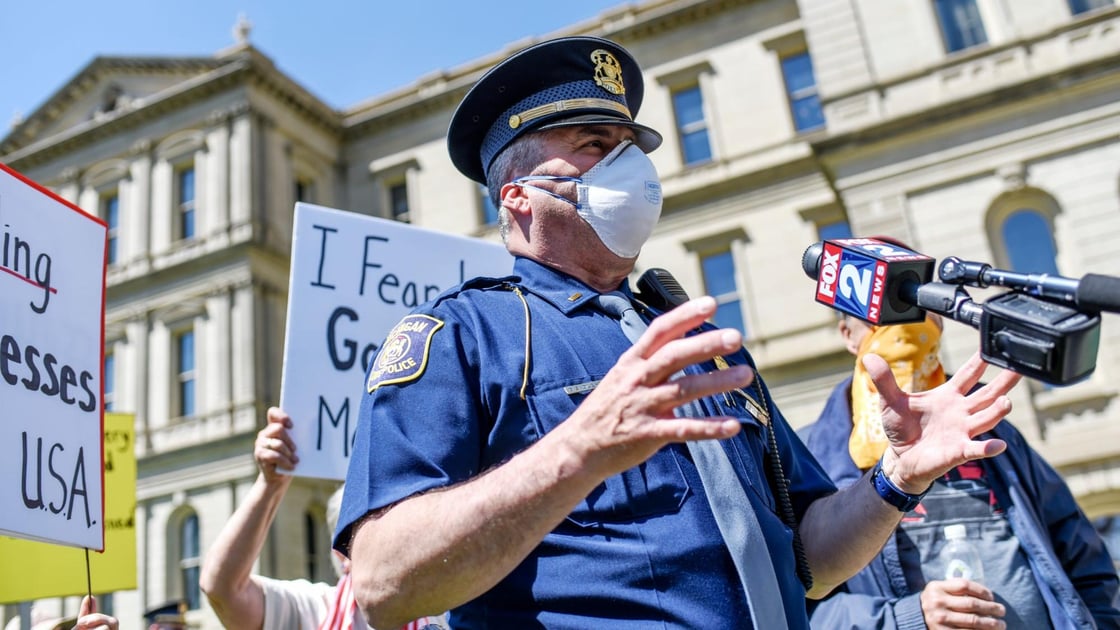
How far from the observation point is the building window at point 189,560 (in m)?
19.9

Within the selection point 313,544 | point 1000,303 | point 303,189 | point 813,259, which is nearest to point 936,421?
point 813,259

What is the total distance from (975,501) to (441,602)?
2.26 m

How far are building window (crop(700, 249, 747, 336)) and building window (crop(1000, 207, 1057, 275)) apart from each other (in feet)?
17.5

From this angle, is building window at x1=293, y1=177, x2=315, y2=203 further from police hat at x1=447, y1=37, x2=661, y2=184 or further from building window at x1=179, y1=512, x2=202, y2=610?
police hat at x1=447, y1=37, x2=661, y2=184

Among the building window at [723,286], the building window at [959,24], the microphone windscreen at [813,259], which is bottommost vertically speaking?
the microphone windscreen at [813,259]

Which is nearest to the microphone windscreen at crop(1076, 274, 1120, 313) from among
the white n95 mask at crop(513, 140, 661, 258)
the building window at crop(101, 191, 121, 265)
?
the white n95 mask at crop(513, 140, 661, 258)

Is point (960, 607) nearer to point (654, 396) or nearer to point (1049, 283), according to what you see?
point (1049, 283)

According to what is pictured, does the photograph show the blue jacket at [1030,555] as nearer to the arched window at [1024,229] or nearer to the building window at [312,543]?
the arched window at [1024,229]

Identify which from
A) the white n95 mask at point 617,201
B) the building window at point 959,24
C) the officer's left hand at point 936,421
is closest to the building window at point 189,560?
the building window at point 959,24

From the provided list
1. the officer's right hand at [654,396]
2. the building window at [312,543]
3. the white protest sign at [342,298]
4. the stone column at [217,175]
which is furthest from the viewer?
the stone column at [217,175]

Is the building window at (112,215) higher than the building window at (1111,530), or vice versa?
the building window at (112,215)

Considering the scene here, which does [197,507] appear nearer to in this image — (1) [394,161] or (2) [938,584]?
(1) [394,161]

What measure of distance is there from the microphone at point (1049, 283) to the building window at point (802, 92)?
1853cm

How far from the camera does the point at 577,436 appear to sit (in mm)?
1354
